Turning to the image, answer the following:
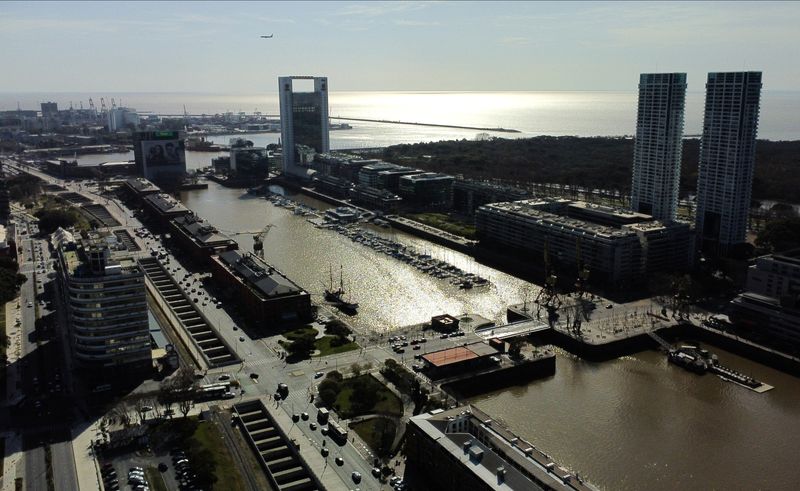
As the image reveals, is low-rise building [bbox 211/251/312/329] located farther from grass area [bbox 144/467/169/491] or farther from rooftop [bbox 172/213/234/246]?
grass area [bbox 144/467/169/491]

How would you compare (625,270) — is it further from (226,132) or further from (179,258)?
(226,132)

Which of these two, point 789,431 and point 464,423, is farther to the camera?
point 789,431

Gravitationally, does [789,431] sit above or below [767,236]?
below

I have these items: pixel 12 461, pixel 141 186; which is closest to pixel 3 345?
pixel 12 461

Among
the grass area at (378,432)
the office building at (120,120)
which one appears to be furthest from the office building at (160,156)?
the office building at (120,120)

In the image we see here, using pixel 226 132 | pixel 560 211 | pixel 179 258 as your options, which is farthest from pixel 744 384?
pixel 226 132

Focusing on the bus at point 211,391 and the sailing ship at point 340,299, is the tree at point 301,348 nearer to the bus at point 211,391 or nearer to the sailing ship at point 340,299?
the bus at point 211,391
